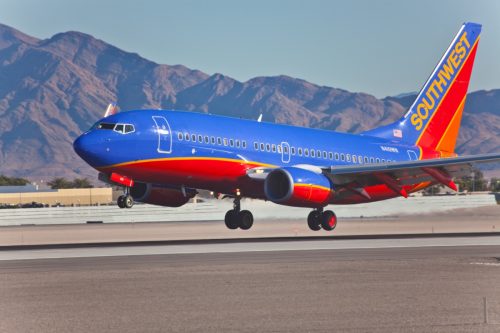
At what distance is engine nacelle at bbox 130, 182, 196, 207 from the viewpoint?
47.6 metres

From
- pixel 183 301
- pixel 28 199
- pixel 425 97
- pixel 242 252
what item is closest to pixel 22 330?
pixel 183 301

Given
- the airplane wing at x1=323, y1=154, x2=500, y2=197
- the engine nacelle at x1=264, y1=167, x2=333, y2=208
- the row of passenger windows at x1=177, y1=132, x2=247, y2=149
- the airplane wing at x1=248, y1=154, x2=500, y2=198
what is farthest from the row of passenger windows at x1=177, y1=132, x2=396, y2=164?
the airplane wing at x1=323, y1=154, x2=500, y2=197

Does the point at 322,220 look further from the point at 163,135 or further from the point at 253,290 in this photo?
the point at 253,290

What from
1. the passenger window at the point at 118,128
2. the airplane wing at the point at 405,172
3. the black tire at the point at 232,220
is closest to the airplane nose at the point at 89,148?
the passenger window at the point at 118,128

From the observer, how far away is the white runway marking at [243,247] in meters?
35.1

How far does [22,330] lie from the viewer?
1698cm

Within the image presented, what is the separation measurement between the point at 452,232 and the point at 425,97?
9.41m

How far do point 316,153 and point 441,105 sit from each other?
478 inches

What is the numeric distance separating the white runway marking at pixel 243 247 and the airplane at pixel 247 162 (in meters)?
3.83

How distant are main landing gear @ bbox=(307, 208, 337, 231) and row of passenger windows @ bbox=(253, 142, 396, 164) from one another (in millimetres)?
3136

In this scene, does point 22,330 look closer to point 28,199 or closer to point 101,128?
point 101,128

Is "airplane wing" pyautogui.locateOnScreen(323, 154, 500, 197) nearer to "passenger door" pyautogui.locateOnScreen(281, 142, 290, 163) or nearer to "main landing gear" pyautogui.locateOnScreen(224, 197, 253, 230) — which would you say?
"passenger door" pyautogui.locateOnScreen(281, 142, 290, 163)

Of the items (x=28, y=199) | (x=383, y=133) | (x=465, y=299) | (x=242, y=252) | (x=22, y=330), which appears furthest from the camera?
(x=28, y=199)

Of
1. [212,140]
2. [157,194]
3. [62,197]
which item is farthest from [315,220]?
[62,197]
